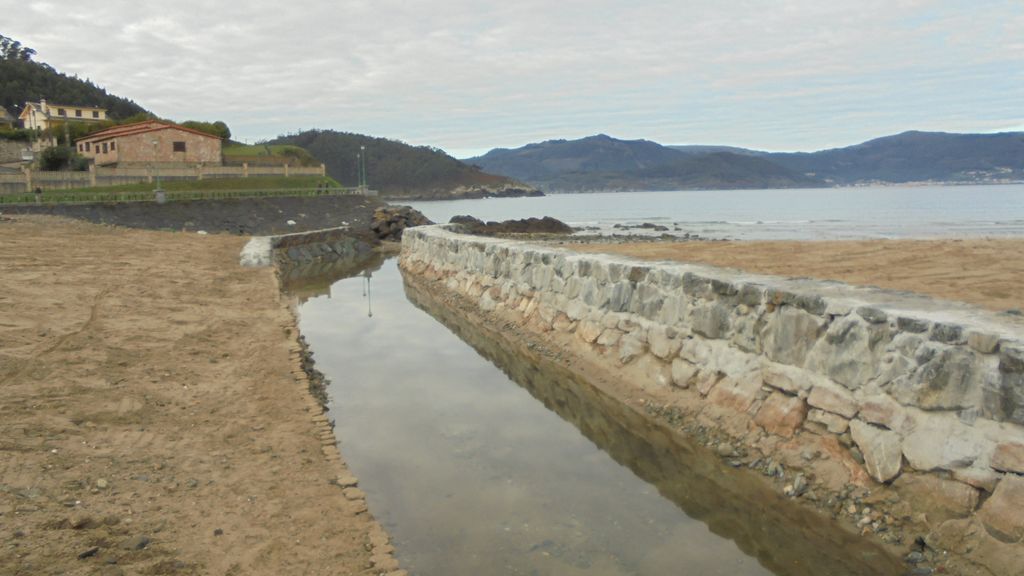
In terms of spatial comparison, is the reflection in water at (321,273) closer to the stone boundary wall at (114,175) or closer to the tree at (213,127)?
the stone boundary wall at (114,175)

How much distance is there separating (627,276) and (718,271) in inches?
59.6

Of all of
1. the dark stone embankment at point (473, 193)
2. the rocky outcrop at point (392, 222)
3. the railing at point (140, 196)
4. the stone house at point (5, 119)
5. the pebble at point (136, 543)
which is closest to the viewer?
the pebble at point (136, 543)

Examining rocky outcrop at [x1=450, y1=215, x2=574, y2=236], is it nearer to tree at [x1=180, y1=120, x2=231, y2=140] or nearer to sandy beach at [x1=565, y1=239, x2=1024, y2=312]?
sandy beach at [x1=565, y1=239, x2=1024, y2=312]

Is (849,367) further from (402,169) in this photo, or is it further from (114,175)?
(402,169)

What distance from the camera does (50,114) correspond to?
2805 inches

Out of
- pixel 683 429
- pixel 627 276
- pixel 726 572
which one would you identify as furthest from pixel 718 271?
pixel 726 572

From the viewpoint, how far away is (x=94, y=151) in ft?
173

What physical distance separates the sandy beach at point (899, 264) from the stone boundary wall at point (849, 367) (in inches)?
121

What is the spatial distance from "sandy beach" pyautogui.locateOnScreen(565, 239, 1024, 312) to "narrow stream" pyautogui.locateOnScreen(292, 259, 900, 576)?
458 centimetres

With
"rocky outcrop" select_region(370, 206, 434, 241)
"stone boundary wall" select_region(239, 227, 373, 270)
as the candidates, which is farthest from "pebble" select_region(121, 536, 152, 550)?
"rocky outcrop" select_region(370, 206, 434, 241)

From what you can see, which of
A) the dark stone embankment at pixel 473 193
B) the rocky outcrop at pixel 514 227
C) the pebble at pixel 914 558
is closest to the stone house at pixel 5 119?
the rocky outcrop at pixel 514 227

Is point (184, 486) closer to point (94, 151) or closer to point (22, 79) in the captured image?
point (94, 151)

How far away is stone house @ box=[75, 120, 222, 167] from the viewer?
4944 centimetres

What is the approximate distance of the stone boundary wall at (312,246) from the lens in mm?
29266
